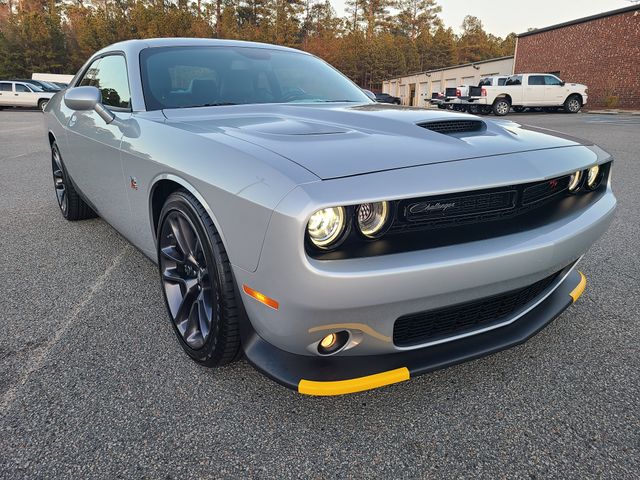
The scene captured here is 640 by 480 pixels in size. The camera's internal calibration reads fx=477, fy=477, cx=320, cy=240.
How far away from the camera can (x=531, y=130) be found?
2277 mm

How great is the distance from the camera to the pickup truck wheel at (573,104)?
20.9 meters

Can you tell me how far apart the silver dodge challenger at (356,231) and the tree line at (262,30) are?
53.3 meters

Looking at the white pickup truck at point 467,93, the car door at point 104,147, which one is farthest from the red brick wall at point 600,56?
the car door at point 104,147

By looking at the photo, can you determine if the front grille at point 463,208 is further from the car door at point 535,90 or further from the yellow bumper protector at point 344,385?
the car door at point 535,90

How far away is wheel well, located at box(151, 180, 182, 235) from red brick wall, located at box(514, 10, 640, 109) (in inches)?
1107

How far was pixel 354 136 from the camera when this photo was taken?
1.82m

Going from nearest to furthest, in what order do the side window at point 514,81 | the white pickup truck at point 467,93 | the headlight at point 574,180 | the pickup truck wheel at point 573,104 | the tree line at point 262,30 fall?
1. the headlight at point 574,180
2. the side window at point 514,81
3. the white pickup truck at point 467,93
4. the pickup truck wheel at point 573,104
5. the tree line at point 262,30

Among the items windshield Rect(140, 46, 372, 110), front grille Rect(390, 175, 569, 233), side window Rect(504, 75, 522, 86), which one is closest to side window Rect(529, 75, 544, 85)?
side window Rect(504, 75, 522, 86)

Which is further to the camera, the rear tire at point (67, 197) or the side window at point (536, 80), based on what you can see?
the side window at point (536, 80)

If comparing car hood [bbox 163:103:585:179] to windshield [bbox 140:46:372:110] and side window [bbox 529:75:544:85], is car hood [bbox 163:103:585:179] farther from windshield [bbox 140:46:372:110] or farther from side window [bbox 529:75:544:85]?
side window [bbox 529:75:544:85]

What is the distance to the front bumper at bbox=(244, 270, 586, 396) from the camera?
154 cm

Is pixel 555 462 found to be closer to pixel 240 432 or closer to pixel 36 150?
pixel 240 432

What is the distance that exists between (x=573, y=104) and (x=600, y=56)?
6824mm

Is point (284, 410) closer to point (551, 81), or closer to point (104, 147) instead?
point (104, 147)
